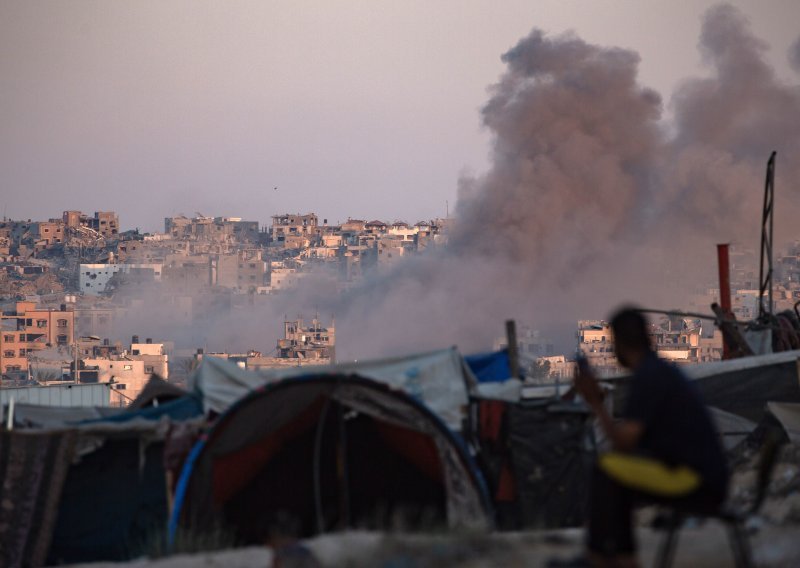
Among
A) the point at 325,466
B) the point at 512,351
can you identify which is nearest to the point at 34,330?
the point at 512,351

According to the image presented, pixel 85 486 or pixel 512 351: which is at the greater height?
pixel 512 351

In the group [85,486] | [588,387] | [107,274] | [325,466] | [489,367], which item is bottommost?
[85,486]

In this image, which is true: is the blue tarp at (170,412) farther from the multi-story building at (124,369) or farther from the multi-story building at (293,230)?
the multi-story building at (293,230)

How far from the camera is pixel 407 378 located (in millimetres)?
13297

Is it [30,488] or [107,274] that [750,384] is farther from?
[107,274]

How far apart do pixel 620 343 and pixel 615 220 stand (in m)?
58.4

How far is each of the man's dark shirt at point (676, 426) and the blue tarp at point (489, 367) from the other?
931 cm

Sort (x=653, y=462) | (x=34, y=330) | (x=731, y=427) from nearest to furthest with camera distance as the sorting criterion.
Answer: (x=653, y=462)
(x=731, y=427)
(x=34, y=330)

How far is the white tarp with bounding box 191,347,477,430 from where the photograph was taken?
13016 mm

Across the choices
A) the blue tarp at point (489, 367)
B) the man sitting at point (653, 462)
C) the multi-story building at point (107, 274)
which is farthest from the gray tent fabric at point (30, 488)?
the multi-story building at point (107, 274)

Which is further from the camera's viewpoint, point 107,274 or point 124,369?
point 107,274

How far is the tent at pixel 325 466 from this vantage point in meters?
11.5

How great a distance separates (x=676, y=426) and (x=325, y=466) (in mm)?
6572

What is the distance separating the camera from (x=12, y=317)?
10912 cm
